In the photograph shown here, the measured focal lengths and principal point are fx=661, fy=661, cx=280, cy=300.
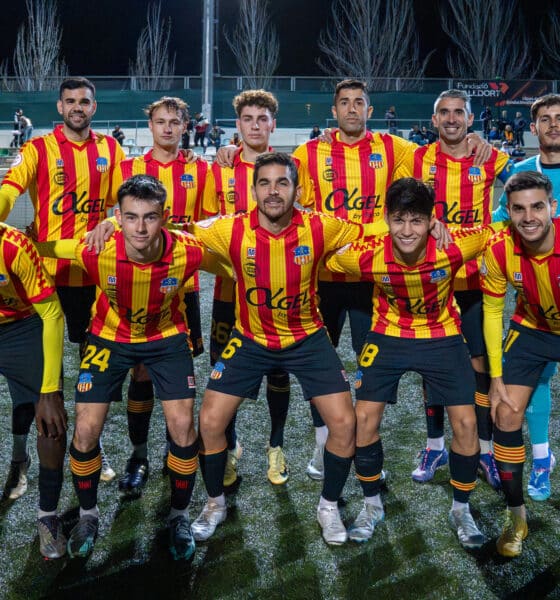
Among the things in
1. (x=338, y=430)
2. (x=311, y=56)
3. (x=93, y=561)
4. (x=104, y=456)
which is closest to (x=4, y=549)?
(x=93, y=561)

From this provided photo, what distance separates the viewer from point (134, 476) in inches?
153

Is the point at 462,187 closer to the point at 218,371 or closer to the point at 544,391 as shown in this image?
the point at 544,391

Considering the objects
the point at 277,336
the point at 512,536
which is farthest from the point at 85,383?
the point at 512,536

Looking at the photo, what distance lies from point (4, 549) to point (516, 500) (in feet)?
8.35

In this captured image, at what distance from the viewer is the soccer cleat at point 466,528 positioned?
3268mm

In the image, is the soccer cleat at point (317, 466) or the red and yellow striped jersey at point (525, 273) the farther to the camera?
the soccer cleat at point (317, 466)

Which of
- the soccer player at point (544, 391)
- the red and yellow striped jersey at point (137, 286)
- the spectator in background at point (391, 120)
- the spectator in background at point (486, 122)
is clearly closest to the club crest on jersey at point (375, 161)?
the soccer player at point (544, 391)

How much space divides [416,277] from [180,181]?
5.40 ft

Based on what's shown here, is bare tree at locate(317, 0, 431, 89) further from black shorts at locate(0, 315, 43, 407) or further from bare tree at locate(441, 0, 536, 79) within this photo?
black shorts at locate(0, 315, 43, 407)

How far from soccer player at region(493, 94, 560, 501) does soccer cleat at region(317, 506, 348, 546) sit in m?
1.17

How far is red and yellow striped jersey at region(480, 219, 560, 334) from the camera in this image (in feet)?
10.9

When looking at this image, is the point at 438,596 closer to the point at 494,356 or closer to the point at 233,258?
the point at 494,356

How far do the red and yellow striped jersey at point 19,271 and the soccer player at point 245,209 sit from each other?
117 cm

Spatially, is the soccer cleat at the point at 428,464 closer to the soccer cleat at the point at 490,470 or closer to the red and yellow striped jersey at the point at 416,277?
the soccer cleat at the point at 490,470
